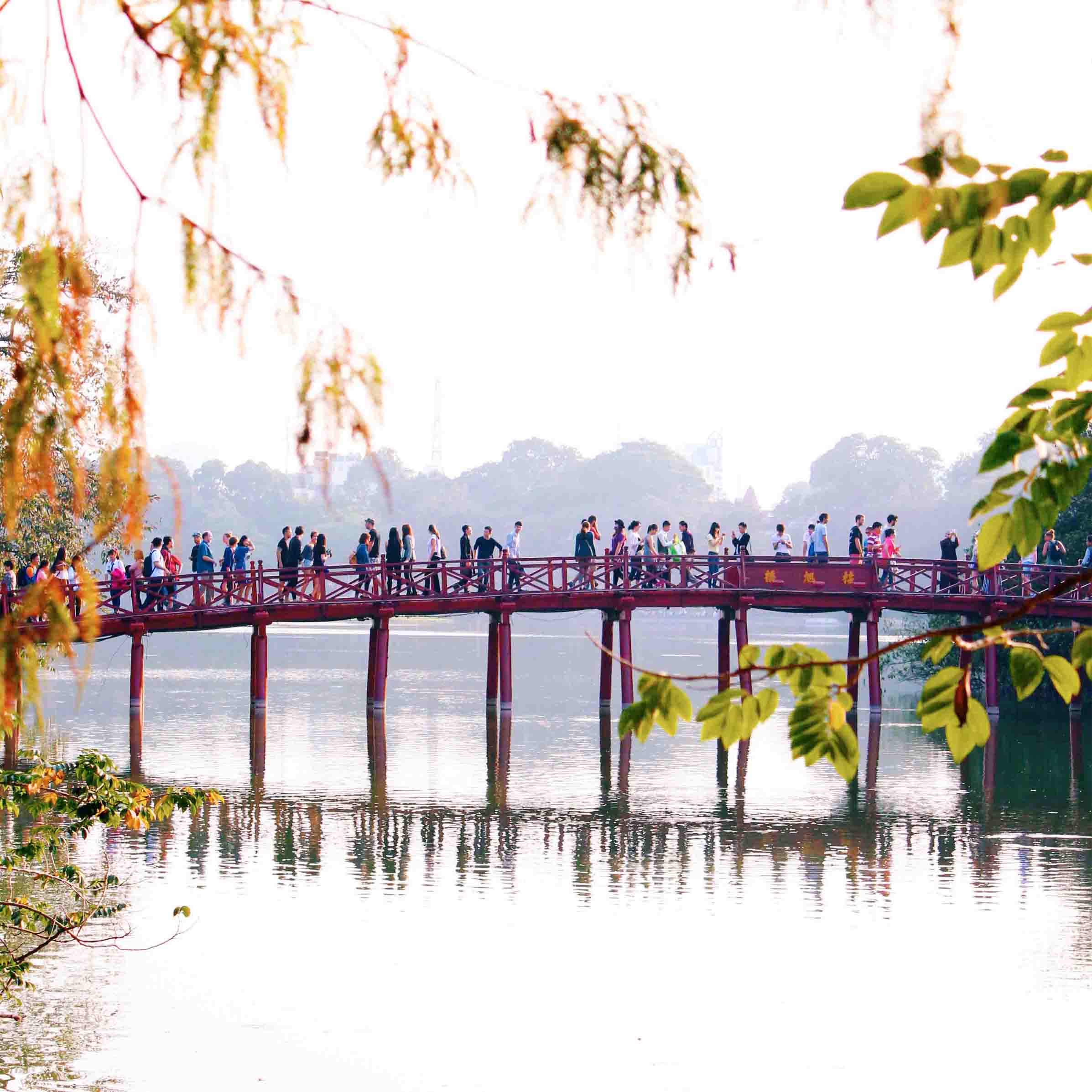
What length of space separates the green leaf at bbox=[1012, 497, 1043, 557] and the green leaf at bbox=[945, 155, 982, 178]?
76 centimetres

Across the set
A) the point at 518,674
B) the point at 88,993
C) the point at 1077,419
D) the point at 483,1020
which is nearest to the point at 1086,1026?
the point at 483,1020

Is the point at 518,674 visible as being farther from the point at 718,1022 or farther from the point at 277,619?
the point at 718,1022

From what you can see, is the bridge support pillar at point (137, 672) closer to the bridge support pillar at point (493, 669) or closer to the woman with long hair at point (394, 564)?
the woman with long hair at point (394, 564)

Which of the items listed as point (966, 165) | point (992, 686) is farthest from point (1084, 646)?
point (992, 686)

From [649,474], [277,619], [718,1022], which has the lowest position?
[718,1022]

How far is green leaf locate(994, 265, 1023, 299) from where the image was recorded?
3459 millimetres

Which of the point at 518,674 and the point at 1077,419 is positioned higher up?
the point at 1077,419

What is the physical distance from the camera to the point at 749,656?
12.6 feet

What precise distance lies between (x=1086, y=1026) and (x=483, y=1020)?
4748 millimetres

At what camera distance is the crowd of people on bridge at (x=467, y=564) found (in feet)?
96.8

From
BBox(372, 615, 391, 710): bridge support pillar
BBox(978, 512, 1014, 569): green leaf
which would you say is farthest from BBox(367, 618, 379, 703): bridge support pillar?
BBox(978, 512, 1014, 569): green leaf

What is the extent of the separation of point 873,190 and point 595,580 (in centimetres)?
3045

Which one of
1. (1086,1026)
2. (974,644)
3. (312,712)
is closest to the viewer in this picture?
(974,644)

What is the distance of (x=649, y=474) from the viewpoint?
109m
